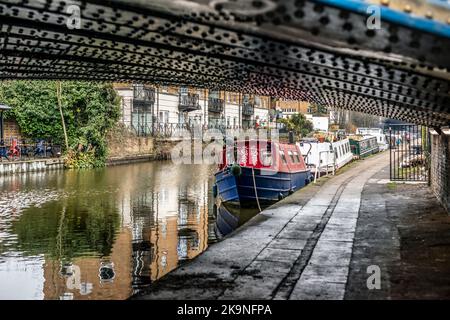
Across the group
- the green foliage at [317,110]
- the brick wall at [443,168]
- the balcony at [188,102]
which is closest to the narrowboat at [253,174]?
the brick wall at [443,168]

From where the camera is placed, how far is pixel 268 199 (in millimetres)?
20188

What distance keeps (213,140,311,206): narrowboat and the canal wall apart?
15743mm

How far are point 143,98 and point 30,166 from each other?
19.4 metres

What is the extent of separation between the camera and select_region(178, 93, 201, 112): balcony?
58.3 metres

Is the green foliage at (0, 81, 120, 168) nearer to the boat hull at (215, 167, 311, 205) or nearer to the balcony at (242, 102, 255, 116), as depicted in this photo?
the boat hull at (215, 167, 311, 205)

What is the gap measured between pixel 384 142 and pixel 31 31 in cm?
5873

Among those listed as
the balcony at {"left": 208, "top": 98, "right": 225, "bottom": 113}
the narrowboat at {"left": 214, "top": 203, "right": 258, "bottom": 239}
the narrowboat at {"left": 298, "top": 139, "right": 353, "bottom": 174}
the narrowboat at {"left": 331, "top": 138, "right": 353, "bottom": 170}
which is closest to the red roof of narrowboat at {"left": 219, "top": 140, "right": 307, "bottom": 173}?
the narrowboat at {"left": 214, "top": 203, "right": 258, "bottom": 239}

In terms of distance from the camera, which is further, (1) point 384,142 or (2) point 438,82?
(1) point 384,142

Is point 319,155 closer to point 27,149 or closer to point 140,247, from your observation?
point 140,247

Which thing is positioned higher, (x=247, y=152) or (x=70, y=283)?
(x=247, y=152)

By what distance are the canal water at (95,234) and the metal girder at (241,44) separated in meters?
3.73

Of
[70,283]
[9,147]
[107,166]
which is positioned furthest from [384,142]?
[70,283]

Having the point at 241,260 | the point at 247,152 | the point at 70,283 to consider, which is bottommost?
the point at 70,283
